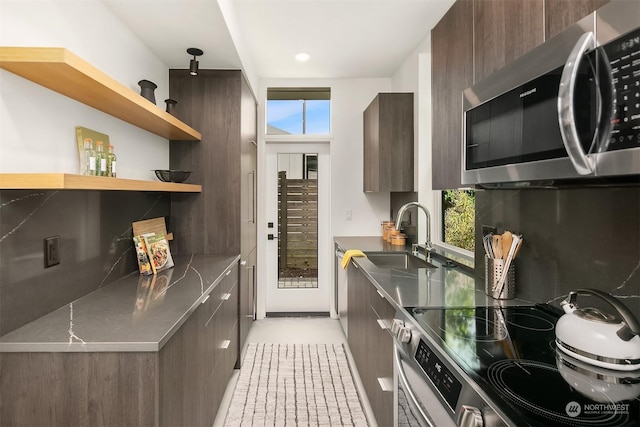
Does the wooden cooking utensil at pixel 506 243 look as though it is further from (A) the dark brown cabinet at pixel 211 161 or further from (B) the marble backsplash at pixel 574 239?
(A) the dark brown cabinet at pixel 211 161

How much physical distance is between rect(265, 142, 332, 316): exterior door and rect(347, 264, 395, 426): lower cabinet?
1457 millimetres

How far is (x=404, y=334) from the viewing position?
1.39 meters

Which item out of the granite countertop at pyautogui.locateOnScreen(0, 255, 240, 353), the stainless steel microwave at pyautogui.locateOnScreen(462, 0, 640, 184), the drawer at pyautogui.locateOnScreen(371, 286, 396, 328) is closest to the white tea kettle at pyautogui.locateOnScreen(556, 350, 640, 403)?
the stainless steel microwave at pyautogui.locateOnScreen(462, 0, 640, 184)

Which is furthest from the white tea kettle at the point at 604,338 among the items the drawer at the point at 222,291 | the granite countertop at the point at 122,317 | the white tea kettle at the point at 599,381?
the drawer at the point at 222,291

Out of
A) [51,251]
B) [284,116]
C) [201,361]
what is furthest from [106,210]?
[284,116]

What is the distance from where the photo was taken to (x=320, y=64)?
3873 mm

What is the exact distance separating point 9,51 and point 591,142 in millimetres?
1784

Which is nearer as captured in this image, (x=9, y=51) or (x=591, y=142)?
(x=591, y=142)

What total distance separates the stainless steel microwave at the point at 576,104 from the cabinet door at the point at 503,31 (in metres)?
0.11

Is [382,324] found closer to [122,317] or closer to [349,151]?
[122,317]

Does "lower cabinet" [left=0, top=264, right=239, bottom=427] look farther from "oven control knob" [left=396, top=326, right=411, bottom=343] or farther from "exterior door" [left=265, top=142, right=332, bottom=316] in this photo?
"exterior door" [left=265, top=142, right=332, bottom=316]

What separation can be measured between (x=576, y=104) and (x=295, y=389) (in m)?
2.56

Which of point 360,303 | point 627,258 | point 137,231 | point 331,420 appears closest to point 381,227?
point 360,303

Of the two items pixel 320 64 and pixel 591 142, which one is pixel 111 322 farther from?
pixel 320 64
